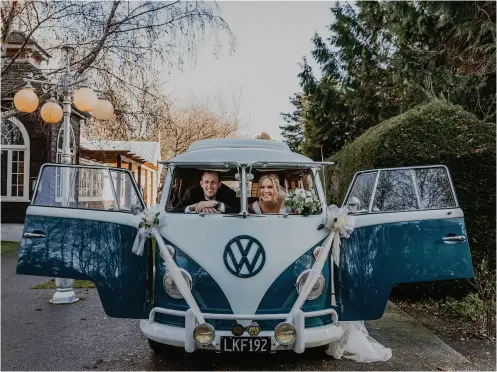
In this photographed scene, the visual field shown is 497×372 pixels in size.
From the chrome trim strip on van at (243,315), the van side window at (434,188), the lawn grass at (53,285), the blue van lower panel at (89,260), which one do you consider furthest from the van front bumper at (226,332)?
the lawn grass at (53,285)

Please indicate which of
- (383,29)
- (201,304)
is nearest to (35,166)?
(383,29)

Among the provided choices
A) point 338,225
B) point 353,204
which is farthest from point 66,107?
point 338,225

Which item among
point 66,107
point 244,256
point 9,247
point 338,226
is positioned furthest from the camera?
point 9,247

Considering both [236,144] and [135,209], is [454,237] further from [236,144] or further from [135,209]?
[135,209]

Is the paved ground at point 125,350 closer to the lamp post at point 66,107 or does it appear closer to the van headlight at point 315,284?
the lamp post at point 66,107

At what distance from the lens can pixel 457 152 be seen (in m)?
6.79

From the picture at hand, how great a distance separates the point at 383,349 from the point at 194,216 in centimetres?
252

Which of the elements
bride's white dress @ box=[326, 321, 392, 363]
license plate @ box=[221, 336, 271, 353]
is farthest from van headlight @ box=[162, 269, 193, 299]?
bride's white dress @ box=[326, 321, 392, 363]

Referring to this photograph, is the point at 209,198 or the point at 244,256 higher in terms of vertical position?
the point at 209,198

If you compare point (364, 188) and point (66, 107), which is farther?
point (66, 107)

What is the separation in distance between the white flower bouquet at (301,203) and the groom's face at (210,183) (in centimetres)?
87

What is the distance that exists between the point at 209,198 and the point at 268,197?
0.70m

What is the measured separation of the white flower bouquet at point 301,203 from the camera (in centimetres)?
470

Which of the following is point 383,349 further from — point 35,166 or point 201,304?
point 35,166
